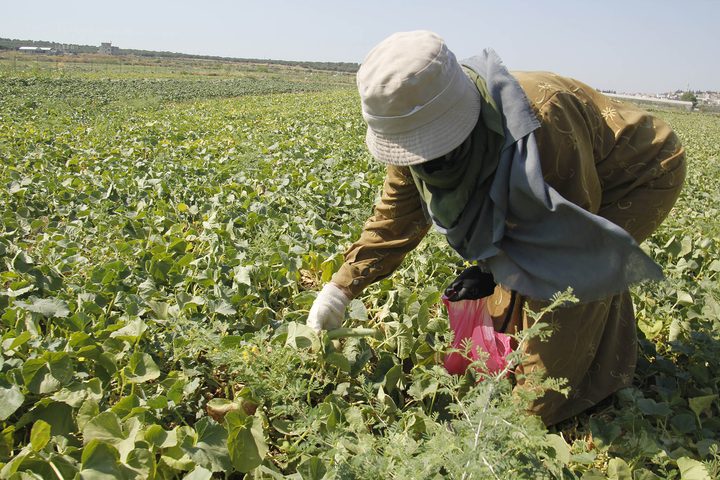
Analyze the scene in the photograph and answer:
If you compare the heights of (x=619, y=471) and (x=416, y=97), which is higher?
(x=416, y=97)

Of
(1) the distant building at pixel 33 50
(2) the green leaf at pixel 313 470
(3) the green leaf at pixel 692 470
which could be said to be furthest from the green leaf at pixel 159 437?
(1) the distant building at pixel 33 50

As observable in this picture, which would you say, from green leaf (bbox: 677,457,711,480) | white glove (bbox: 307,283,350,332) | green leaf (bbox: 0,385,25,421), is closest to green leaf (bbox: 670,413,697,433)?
green leaf (bbox: 677,457,711,480)

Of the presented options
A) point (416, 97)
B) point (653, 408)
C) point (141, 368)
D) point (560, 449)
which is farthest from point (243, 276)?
point (653, 408)

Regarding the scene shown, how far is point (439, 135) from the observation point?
1.33 metres

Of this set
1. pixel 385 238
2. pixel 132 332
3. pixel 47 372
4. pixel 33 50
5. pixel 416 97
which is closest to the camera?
pixel 416 97

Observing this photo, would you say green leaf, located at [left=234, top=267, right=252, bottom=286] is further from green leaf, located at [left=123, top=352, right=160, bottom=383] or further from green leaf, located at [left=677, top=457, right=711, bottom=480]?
green leaf, located at [left=677, top=457, right=711, bottom=480]

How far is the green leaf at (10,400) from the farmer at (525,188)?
35.4 inches

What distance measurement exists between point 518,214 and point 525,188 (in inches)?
5.6

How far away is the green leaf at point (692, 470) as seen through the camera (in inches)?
56.9

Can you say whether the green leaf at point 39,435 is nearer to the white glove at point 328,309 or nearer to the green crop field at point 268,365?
the green crop field at point 268,365

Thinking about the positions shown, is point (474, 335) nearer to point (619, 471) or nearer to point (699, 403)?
point (619, 471)

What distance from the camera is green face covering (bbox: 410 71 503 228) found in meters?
1.44

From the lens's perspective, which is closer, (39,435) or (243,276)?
(39,435)

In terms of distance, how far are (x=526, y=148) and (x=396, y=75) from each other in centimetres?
41
